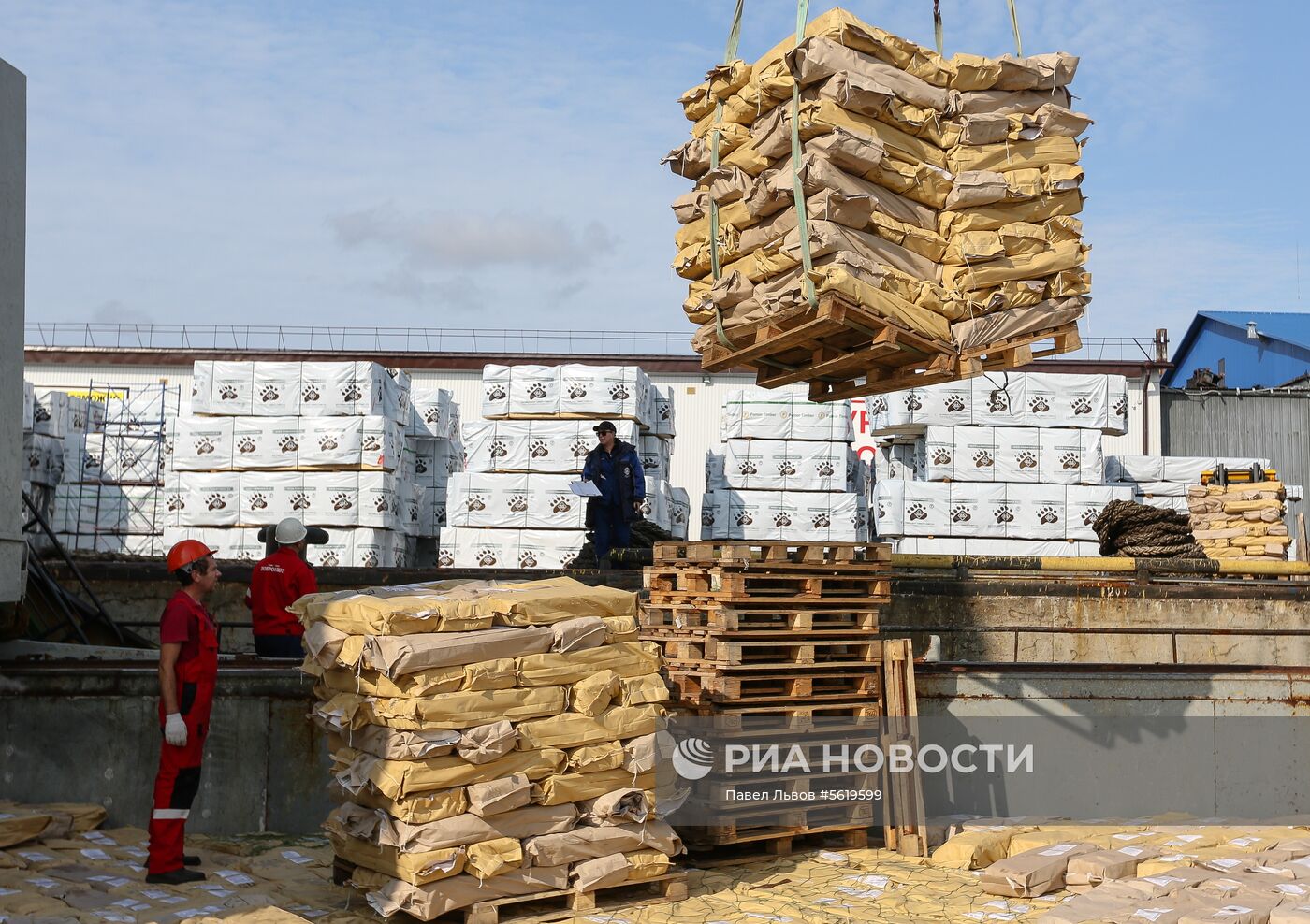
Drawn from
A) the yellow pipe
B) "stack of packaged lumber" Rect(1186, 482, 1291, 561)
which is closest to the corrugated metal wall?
"stack of packaged lumber" Rect(1186, 482, 1291, 561)

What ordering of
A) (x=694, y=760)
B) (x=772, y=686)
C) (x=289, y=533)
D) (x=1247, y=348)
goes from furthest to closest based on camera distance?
(x=1247, y=348)
(x=289, y=533)
(x=772, y=686)
(x=694, y=760)

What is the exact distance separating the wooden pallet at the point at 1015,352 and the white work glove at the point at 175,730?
440cm

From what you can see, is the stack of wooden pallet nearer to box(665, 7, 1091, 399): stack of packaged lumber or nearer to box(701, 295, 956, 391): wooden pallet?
box(701, 295, 956, 391): wooden pallet

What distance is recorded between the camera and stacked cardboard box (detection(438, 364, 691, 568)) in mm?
14984

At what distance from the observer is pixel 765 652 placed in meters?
7.25

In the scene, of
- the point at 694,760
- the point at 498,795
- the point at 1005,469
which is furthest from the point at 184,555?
the point at 1005,469

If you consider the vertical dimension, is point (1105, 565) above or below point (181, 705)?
above

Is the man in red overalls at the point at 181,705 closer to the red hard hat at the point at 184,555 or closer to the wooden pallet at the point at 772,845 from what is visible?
the red hard hat at the point at 184,555

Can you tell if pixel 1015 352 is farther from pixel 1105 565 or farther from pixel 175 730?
pixel 1105 565

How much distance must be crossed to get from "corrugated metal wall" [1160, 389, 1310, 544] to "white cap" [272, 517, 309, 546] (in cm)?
2105

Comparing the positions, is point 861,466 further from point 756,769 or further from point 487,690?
point 487,690

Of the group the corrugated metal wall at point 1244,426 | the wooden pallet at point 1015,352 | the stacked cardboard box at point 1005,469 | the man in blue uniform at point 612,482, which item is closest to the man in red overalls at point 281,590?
the man in blue uniform at point 612,482

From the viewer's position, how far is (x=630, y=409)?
1523 cm

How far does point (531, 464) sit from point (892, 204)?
354 inches
